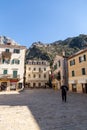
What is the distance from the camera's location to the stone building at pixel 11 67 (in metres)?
37.5

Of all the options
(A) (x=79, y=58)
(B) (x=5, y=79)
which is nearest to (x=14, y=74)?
(B) (x=5, y=79)

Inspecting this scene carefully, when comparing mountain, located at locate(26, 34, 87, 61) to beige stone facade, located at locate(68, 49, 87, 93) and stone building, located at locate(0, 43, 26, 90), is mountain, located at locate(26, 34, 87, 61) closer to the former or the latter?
stone building, located at locate(0, 43, 26, 90)

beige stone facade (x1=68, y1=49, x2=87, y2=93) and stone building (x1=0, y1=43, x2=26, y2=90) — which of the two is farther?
stone building (x1=0, y1=43, x2=26, y2=90)

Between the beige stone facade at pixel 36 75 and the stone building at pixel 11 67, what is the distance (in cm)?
2595

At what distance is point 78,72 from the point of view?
3186cm

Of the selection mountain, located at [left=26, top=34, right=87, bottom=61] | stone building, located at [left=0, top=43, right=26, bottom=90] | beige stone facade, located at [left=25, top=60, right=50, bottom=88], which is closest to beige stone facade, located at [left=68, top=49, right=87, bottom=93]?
stone building, located at [left=0, top=43, right=26, bottom=90]

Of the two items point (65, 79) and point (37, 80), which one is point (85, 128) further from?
point (37, 80)

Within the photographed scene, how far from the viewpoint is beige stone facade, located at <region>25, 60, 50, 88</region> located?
64688 millimetres

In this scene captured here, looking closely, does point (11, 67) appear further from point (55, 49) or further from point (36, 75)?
point (55, 49)

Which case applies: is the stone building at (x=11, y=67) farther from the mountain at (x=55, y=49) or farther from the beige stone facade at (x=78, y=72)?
the mountain at (x=55, y=49)

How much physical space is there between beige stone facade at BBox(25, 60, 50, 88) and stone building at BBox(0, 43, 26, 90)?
25946mm

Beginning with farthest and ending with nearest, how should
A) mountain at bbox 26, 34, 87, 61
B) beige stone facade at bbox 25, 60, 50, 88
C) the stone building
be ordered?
mountain at bbox 26, 34, 87, 61, beige stone facade at bbox 25, 60, 50, 88, the stone building

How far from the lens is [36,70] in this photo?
65.7 m

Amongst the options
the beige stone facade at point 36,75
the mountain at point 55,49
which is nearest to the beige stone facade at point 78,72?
the beige stone facade at point 36,75
